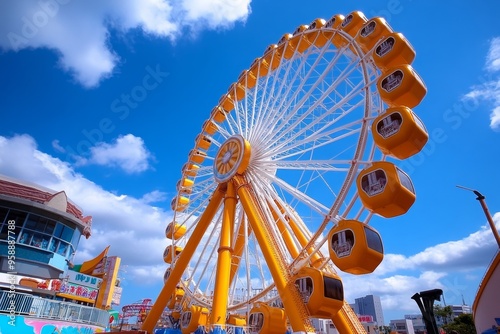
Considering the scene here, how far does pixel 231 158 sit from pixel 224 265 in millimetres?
5794

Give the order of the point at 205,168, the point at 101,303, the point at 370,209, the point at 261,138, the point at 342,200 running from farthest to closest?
1. the point at 101,303
2. the point at 205,168
3. the point at 261,138
4. the point at 342,200
5. the point at 370,209

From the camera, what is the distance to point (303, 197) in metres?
15.8

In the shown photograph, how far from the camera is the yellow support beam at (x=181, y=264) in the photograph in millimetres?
16891

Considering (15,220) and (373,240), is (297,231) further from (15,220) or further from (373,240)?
(15,220)

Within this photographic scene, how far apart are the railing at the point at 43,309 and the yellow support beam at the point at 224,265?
10.1m

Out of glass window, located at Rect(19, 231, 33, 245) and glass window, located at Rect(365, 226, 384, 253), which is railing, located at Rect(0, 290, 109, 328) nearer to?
glass window, located at Rect(19, 231, 33, 245)

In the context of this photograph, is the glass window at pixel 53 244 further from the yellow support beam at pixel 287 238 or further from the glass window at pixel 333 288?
the glass window at pixel 333 288

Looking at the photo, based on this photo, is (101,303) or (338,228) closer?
(338,228)

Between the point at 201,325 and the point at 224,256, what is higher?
the point at 224,256

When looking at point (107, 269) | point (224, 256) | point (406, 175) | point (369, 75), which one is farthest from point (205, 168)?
point (107, 269)

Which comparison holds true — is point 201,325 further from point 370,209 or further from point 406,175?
point 406,175

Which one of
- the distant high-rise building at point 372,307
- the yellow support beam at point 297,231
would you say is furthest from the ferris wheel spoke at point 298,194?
the distant high-rise building at point 372,307

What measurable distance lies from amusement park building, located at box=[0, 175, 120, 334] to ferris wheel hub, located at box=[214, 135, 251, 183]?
36.6 feet

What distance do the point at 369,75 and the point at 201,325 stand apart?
42.6ft
